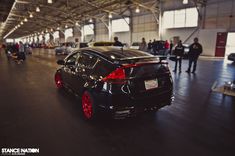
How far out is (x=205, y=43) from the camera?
20.0 meters

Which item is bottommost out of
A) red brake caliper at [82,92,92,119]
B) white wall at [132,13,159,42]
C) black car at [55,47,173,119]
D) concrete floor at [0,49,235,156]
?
concrete floor at [0,49,235,156]

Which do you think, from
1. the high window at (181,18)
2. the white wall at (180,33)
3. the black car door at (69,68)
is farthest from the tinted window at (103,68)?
the high window at (181,18)

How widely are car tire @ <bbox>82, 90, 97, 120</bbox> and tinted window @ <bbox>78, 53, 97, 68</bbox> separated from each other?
58 centimetres

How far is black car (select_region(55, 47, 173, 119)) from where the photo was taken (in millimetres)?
3139

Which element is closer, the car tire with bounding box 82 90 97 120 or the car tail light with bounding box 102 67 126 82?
the car tail light with bounding box 102 67 126 82

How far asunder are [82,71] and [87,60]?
0.27 m

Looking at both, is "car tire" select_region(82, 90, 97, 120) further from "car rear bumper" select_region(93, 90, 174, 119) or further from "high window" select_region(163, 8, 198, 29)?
"high window" select_region(163, 8, 198, 29)

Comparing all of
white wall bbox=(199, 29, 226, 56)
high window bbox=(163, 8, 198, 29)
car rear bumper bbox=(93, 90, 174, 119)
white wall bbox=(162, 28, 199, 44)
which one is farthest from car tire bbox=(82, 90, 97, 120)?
high window bbox=(163, 8, 198, 29)

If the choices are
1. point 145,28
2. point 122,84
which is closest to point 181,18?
point 145,28

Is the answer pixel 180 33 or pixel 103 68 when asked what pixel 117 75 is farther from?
pixel 180 33

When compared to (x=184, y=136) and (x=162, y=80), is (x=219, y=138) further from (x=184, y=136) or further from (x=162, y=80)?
(x=162, y=80)

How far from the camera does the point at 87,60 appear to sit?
13.3 ft

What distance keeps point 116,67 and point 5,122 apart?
2.46m

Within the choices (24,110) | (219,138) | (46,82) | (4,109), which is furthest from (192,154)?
(46,82)
